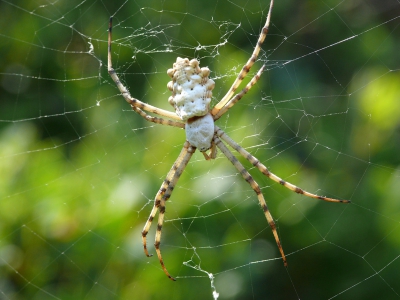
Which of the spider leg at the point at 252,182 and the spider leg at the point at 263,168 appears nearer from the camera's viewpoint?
the spider leg at the point at 252,182

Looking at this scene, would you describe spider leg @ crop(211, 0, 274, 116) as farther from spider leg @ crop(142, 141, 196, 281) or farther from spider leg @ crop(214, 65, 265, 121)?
spider leg @ crop(142, 141, 196, 281)

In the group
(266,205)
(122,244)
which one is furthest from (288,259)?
(122,244)

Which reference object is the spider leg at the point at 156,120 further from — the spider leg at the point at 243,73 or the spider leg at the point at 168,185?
the spider leg at the point at 243,73

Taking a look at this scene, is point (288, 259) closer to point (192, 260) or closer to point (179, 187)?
point (192, 260)

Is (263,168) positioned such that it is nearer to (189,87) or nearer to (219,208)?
(219,208)

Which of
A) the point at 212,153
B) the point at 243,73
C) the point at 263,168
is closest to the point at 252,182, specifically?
the point at 263,168

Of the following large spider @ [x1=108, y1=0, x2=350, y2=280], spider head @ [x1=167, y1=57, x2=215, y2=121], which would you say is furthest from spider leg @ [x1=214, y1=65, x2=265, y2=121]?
spider head @ [x1=167, y1=57, x2=215, y2=121]

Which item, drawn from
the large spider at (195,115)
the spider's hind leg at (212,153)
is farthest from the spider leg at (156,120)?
the spider's hind leg at (212,153)
